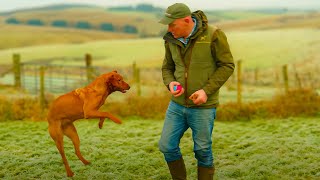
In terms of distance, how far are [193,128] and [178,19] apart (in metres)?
1.06

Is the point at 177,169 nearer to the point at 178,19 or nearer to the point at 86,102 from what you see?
the point at 86,102

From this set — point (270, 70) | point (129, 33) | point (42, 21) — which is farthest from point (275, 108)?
point (42, 21)

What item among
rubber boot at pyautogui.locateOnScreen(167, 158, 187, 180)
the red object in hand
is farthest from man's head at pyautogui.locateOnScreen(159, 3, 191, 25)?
rubber boot at pyautogui.locateOnScreen(167, 158, 187, 180)

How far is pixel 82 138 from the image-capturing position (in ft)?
32.6

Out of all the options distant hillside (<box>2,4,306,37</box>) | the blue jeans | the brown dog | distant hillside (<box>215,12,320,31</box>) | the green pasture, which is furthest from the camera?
distant hillside (<box>2,4,306,37</box>)

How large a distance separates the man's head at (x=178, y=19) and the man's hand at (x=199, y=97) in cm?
53

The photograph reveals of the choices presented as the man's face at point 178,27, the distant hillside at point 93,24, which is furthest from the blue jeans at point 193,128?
the distant hillside at point 93,24

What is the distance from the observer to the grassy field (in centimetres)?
706

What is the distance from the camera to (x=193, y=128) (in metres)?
5.43

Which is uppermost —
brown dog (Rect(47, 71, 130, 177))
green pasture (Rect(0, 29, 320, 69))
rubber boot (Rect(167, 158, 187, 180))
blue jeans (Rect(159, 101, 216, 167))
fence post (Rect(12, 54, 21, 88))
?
brown dog (Rect(47, 71, 130, 177))

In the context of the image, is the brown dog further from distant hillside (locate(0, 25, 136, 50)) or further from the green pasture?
distant hillside (locate(0, 25, 136, 50))

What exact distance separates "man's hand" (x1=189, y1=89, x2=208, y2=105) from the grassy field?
6.48 ft

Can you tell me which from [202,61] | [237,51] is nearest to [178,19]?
[202,61]

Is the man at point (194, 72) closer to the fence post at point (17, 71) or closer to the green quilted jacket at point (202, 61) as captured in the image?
the green quilted jacket at point (202, 61)
